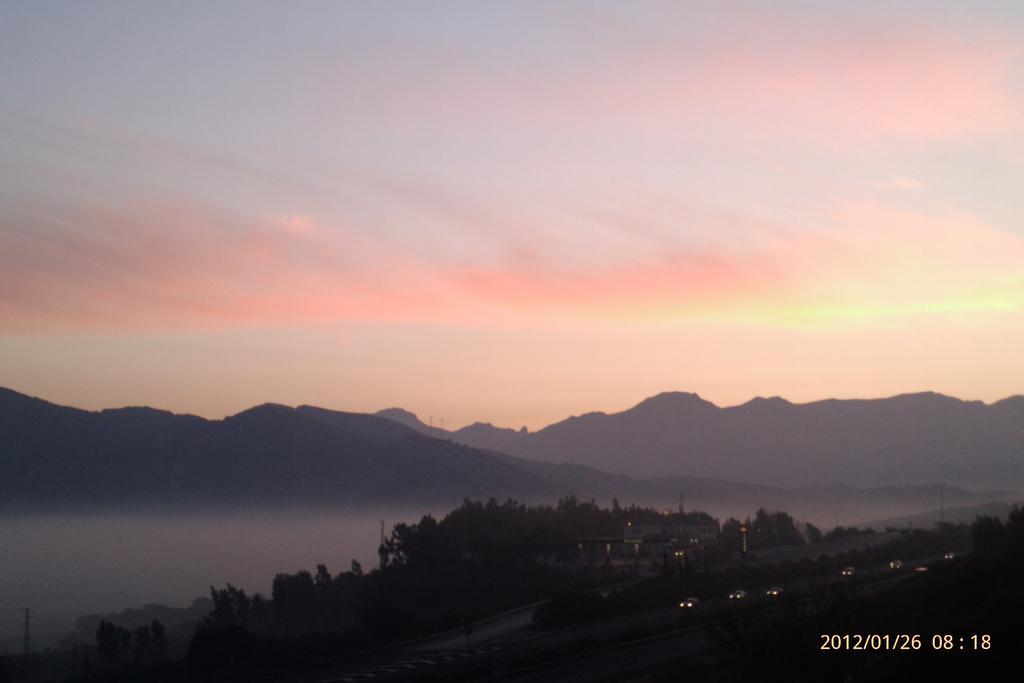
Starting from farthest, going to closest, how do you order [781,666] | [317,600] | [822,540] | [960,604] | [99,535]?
[99,535] < [822,540] < [317,600] < [960,604] < [781,666]

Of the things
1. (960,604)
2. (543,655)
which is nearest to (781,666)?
(960,604)

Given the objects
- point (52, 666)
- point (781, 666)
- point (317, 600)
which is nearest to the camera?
point (781, 666)

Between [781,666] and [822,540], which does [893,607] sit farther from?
[822,540]

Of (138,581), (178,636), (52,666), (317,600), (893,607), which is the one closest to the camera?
(893,607)

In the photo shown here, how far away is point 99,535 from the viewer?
171250 mm

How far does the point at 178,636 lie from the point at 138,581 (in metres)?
65.9

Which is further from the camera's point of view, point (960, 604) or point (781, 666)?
point (960, 604)

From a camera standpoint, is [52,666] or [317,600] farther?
[317,600]

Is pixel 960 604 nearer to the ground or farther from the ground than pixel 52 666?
farther from the ground

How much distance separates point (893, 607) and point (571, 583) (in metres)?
34.3

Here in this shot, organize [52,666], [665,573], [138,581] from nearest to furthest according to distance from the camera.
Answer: [52,666] < [665,573] < [138,581]

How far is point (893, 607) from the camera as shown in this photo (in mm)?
25516

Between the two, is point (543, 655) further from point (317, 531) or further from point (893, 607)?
point (317, 531)

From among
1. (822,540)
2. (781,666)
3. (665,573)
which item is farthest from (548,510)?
(781,666)
